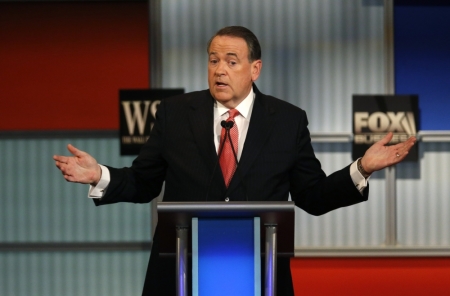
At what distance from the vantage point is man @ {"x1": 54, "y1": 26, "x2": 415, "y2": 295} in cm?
273

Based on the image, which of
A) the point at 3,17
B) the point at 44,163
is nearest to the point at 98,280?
the point at 44,163

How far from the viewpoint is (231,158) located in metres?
2.80

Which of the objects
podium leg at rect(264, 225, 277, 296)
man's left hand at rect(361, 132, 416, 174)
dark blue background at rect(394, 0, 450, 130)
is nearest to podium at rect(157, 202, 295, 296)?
podium leg at rect(264, 225, 277, 296)

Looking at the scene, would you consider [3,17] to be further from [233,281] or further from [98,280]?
[233,281]

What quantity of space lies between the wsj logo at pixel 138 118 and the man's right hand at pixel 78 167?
2979 mm

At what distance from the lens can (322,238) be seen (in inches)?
227

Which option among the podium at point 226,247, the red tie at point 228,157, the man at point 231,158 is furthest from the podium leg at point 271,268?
the red tie at point 228,157

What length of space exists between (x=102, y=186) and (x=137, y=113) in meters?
2.95

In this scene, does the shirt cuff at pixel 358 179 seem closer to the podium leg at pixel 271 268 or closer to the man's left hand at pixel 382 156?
Result: the man's left hand at pixel 382 156

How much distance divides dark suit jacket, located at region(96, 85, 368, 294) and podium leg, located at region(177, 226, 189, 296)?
0.37 meters

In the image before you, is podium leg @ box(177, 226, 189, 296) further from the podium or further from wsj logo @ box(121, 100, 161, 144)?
wsj logo @ box(121, 100, 161, 144)

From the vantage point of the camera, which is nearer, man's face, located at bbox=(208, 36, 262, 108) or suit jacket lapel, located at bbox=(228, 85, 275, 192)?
suit jacket lapel, located at bbox=(228, 85, 275, 192)

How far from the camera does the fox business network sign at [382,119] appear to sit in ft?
18.5

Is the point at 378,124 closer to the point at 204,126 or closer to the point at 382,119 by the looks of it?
the point at 382,119
